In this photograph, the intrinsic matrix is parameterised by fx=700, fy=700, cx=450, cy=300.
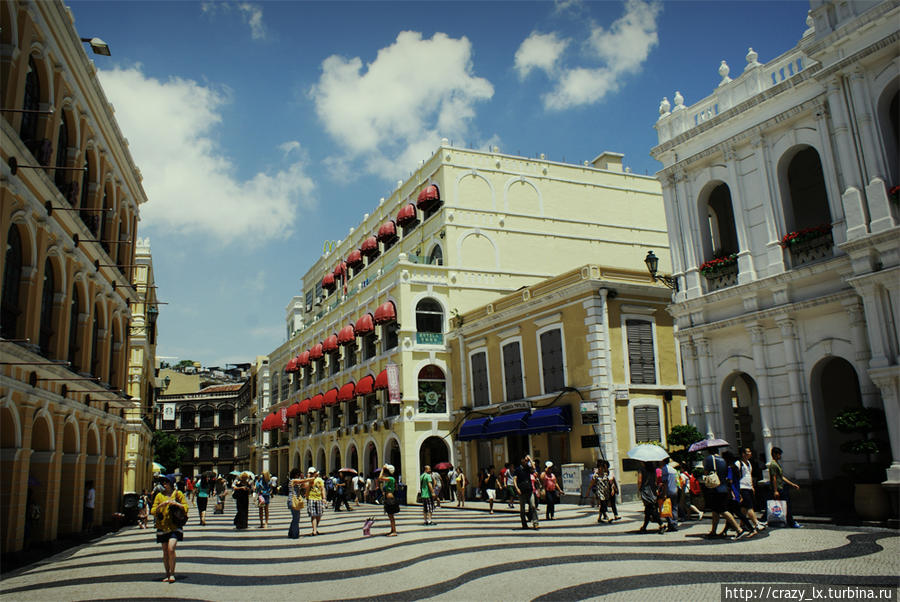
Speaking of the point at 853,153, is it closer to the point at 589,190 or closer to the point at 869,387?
the point at 869,387

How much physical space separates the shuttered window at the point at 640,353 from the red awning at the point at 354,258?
896 inches

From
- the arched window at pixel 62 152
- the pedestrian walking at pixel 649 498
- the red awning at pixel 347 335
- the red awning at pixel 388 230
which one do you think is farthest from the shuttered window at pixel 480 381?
the arched window at pixel 62 152

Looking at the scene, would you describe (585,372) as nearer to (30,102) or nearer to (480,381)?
(480,381)

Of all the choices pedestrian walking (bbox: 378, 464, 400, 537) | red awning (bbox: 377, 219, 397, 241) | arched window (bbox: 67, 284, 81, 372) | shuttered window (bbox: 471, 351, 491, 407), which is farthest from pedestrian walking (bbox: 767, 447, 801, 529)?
red awning (bbox: 377, 219, 397, 241)

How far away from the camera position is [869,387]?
15969 mm

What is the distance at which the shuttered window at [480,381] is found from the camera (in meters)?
30.5

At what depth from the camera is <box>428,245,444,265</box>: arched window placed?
116 feet

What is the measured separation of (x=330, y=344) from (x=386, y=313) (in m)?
9.03

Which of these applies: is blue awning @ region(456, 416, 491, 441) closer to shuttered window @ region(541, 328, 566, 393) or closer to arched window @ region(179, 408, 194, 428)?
shuttered window @ region(541, 328, 566, 393)

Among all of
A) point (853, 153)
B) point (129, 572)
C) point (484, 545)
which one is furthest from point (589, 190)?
point (129, 572)

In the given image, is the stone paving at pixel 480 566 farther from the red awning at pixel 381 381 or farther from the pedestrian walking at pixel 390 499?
the red awning at pixel 381 381

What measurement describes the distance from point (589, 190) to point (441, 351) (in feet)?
41.4

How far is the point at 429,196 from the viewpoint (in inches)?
1394

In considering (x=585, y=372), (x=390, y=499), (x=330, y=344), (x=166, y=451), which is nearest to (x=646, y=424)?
(x=585, y=372)
